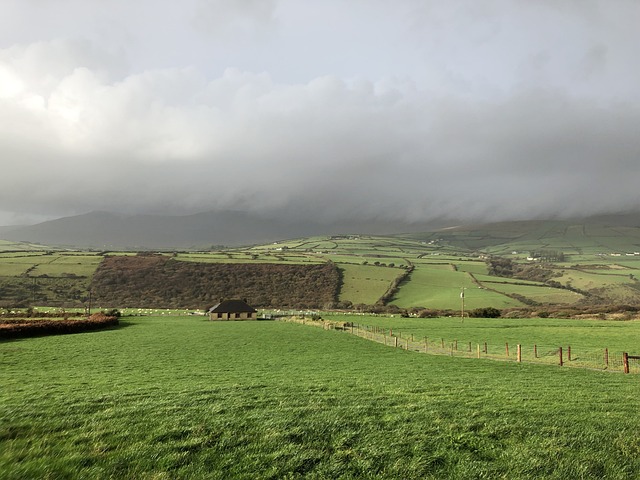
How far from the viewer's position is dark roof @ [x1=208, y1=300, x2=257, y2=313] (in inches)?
3597

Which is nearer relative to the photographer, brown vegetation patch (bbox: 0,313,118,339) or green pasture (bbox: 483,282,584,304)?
brown vegetation patch (bbox: 0,313,118,339)

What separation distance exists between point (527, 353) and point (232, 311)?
68.6 m

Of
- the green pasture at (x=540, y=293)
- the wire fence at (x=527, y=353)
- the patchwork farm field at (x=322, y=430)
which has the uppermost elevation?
the patchwork farm field at (x=322, y=430)

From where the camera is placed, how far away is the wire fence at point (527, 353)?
2945cm

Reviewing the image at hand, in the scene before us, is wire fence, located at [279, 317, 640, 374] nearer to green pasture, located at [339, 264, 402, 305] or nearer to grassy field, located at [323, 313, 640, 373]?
grassy field, located at [323, 313, 640, 373]

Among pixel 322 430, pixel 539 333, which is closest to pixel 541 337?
pixel 539 333

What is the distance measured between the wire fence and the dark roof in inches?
1488

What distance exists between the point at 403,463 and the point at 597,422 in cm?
689

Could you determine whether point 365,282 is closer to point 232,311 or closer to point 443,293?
point 443,293

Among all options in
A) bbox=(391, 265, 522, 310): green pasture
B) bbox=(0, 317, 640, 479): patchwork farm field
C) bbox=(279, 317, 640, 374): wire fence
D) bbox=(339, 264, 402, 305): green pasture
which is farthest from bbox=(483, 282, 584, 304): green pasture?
bbox=(0, 317, 640, 479): patchwork farm field

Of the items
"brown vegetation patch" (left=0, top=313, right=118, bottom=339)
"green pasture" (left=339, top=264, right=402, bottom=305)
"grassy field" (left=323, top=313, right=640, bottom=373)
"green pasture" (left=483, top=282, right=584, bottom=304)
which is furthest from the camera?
"green pasture" (left=339, top=264, right=402, bottom=305)

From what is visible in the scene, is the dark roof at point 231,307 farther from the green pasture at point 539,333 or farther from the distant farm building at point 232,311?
the green pasture at point 539,333

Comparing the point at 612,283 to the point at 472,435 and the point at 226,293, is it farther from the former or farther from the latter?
the point at 472,435

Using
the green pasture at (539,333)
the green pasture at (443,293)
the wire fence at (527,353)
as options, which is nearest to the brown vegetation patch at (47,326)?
the wire fence at (527,353)
